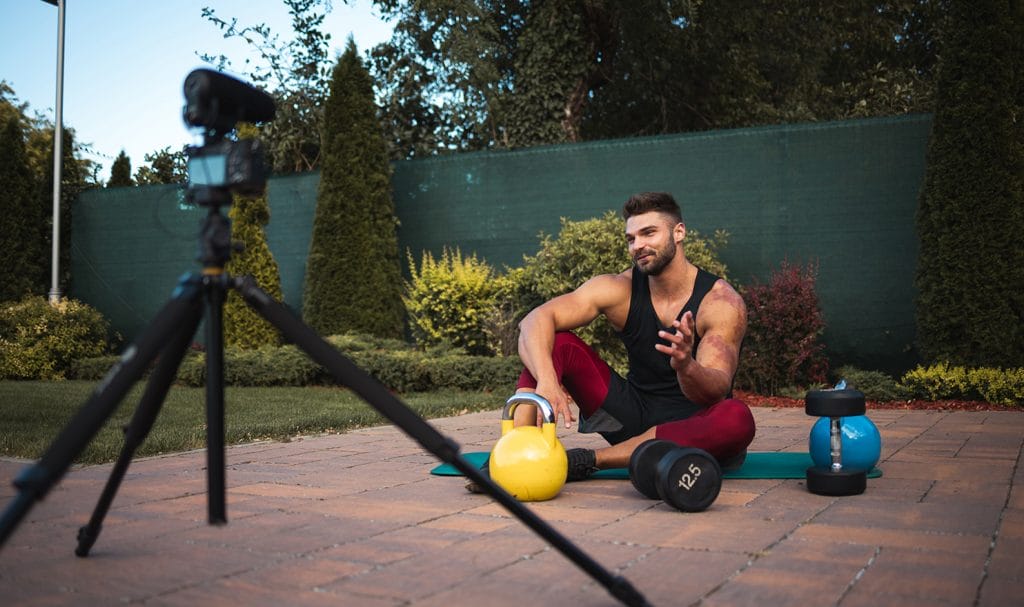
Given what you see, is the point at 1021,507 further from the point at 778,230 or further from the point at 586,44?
the point at 586,44

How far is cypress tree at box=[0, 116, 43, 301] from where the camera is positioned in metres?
11.8

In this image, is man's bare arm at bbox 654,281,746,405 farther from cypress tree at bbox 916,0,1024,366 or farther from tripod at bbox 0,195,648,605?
cypress tree at bbox 916,0,1024,366

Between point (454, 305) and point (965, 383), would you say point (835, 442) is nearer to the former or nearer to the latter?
point (965, 383)

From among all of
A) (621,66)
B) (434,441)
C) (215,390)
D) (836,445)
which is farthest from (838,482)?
(621,66)

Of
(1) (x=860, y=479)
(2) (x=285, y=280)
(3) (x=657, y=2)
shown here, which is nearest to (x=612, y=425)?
(1) (x=860, y=479)

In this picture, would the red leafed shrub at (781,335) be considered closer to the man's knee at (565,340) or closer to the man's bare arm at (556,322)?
the man's bare arm at (556,322)

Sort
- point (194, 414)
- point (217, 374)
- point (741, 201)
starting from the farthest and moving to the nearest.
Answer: point (741, 201), point (194, 414), point (217, 374)

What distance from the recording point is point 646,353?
12.7 feet

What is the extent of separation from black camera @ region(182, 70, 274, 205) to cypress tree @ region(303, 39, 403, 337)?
8018 millimetres

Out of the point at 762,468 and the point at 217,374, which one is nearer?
the point at 217,374

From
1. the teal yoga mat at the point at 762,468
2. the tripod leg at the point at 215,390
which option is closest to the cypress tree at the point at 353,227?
the teal yoga mat at the point at 762,468

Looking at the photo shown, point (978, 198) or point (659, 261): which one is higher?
point (978, 198)

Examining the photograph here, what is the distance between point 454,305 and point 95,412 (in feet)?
25.1

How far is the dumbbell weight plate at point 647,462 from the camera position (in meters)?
3.20
